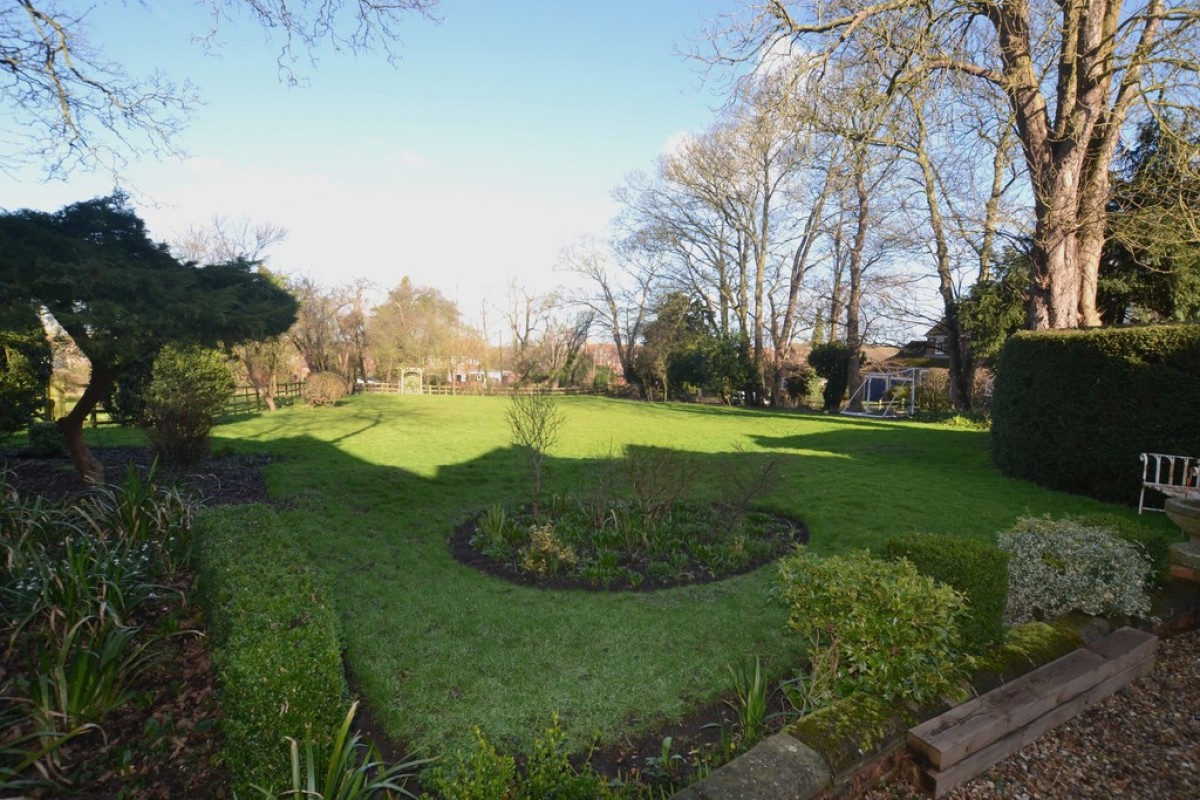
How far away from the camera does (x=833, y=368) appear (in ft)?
73.6

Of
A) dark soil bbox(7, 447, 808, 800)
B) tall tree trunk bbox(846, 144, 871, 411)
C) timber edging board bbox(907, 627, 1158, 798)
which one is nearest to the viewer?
timber edging board bbox(907, 627, 1158, 798)

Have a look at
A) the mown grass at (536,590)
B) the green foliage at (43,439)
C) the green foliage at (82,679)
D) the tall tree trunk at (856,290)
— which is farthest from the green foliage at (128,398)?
the tall tree trunk at (856,290)

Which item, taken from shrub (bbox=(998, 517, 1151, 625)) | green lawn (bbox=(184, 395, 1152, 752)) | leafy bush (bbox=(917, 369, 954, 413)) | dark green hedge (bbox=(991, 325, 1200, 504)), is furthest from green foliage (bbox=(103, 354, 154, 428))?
leafy bush (bbox=(917, 369, 954, 413))

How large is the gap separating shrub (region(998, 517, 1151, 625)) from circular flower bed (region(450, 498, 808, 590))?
2.09 meters

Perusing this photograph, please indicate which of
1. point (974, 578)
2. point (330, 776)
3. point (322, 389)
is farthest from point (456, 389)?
point (330, 776)

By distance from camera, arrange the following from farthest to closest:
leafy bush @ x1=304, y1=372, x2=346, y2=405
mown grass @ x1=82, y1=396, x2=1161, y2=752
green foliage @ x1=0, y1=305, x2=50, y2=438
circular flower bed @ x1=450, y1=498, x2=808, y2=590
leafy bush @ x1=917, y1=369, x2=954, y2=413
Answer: leafy bush @ x1=917, y1=369, x2=954, y2=413 → leafy bush @ x1=304, y1=372, x2=346, y2=405 → green foliage @ x1=0, y1=305, x2=50, y2=438 → circular flower bed @ x1=450, y1=498, x2=808, y2=590 → mown grass @ x1=82, y1=396, x2=1161, y2=752

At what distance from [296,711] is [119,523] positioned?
350cm

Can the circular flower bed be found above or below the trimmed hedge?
below

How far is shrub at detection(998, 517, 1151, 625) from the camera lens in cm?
353

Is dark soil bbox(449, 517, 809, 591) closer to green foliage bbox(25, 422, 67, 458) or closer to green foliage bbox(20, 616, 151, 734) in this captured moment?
green foliage bbox(20, 616, 151, 734)

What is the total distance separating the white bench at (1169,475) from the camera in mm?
5988

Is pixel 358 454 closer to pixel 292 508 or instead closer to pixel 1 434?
pixel 292 508

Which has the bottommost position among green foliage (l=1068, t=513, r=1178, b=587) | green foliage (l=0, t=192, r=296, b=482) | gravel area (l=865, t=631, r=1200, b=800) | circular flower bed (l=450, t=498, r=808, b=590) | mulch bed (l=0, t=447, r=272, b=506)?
gravel area (l=865, t=631, r=1200, b=800)

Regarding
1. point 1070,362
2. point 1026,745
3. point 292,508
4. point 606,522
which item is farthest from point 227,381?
point 1070,362
